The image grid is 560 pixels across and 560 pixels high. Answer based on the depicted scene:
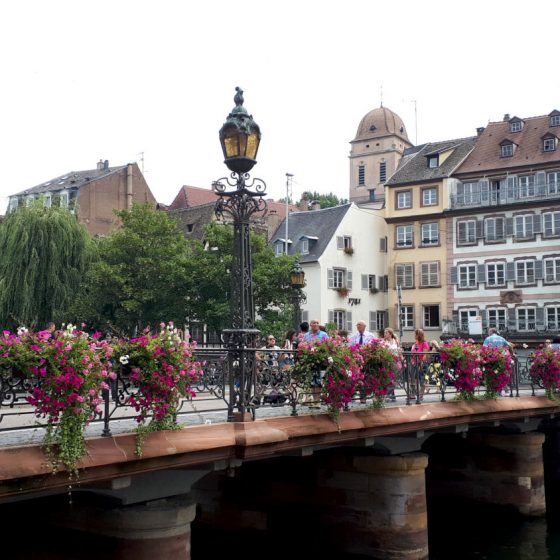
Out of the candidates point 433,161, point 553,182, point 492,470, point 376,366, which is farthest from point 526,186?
point 376,366

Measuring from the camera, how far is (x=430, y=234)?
2217 inches

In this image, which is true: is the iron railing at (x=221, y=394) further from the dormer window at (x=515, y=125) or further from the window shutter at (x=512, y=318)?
the dormer window at (x=515, y=125)

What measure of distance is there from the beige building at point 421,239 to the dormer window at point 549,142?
546 cm

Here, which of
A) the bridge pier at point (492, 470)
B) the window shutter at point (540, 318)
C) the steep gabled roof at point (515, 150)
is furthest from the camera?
the steep gabled roof at point (515, 150)

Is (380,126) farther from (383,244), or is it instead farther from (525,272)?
(525,272)

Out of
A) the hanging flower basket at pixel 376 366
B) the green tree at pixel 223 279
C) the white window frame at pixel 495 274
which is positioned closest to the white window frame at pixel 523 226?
the white window frame at pixel 495 274

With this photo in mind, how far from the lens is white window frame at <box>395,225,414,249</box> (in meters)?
57.2

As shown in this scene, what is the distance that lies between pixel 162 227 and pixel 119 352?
1264 inches

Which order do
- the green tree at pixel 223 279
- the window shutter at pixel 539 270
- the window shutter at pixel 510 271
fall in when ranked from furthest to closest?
the window shutter at pixel 510 271 < the window shutter at pixel 539 270 < the green tree at pixel 223 279

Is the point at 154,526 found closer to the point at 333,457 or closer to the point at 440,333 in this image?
the point at 333,457

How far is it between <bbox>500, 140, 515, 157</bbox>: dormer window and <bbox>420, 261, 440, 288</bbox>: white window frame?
8.40m

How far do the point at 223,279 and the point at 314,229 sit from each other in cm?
1918

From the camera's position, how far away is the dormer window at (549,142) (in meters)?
52.9

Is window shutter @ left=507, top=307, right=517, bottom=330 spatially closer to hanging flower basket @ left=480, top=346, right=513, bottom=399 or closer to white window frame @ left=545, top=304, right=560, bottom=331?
white window frame @ left=545, top=304, right=560, bottom=331
